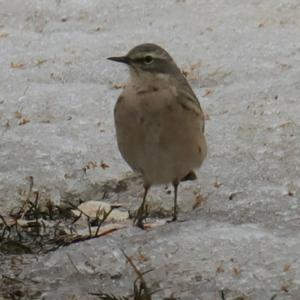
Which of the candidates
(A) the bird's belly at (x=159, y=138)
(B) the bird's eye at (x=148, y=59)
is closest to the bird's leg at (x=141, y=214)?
(A) the bird's belly at (x=159, y=138)

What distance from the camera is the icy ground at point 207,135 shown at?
5.96 meters

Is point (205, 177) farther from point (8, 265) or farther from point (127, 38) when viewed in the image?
point (127, 38)

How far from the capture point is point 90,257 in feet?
20.2

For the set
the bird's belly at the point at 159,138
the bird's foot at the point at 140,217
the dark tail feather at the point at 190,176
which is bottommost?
the bird's foot at the point at 140,217

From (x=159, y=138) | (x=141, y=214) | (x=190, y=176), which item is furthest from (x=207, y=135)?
(x=159, y=138)

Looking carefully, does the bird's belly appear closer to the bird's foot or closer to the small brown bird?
the small brown bird

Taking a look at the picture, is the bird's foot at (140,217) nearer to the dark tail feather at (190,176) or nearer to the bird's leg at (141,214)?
the bird's leg at (141,214)

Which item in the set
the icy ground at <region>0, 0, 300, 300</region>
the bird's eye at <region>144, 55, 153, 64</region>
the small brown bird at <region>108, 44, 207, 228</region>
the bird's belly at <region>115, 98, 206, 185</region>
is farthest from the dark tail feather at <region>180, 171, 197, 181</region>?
the bird's eye at <region>144, 55, 153, 64</region>

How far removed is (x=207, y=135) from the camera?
811 centimetres

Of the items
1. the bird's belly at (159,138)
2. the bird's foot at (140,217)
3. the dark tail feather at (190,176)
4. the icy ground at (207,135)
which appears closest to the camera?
the icy ground at (207,135)

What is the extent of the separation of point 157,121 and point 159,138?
0.10 meters

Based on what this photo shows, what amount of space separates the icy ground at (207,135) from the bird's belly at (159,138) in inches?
15.3

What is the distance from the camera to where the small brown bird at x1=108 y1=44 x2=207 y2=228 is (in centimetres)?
666

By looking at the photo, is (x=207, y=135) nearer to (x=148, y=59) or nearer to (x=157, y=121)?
(x=148, y=59)
